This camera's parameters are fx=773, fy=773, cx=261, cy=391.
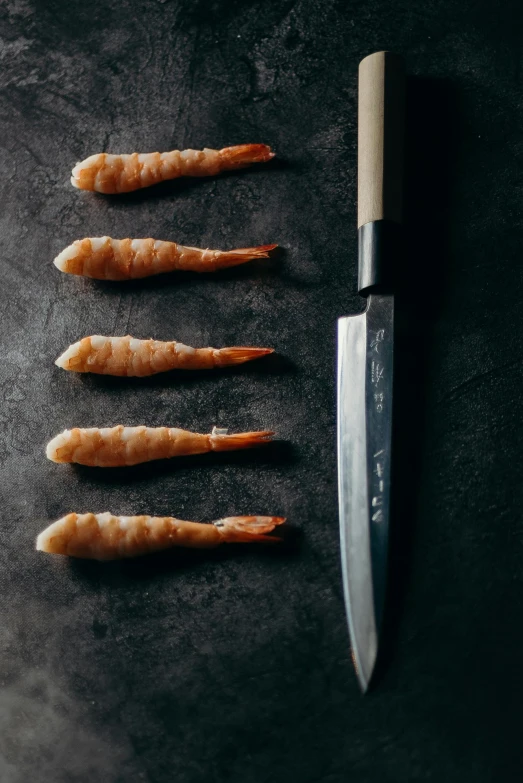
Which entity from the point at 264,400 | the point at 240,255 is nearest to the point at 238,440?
the point at 264,400

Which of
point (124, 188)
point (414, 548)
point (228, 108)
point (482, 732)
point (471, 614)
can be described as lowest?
point (482, 732)

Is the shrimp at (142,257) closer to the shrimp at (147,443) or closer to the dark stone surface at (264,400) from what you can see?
the dark stone surface at (264,400)

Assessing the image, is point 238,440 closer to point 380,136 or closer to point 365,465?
point 365,465

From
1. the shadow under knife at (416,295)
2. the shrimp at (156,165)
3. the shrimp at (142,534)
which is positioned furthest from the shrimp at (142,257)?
the shrimp at (142,534)

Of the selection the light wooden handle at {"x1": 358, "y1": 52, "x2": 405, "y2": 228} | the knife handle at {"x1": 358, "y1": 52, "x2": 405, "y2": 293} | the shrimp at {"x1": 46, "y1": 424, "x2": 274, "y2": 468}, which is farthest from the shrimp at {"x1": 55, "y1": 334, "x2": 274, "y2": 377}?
the light wooden handle at {"x1": 358, "y1": 52, "x2": 405, "y2": 228}

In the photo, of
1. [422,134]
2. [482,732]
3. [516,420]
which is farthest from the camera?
[422,134]

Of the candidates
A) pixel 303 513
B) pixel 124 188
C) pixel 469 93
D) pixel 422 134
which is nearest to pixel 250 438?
pixel 303 513

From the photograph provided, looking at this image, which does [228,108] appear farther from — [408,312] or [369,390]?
[369,390]
